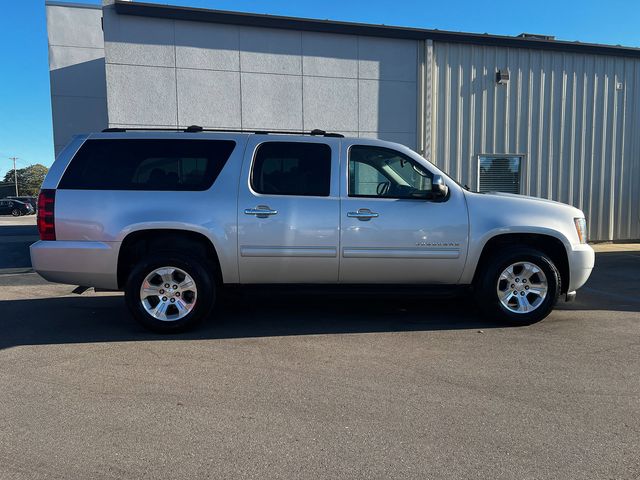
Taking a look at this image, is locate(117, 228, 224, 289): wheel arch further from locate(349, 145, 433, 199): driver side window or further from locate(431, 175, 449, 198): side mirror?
locate(431, 175, 449, 198): side mirror

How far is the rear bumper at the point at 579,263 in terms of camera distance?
17.0ft

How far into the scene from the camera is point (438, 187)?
494 centimetres

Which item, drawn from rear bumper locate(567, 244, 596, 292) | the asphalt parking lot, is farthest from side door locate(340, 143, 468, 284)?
rear bumper locate(567, 244, 596, 292)

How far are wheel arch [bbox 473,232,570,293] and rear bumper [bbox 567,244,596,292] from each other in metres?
0.05

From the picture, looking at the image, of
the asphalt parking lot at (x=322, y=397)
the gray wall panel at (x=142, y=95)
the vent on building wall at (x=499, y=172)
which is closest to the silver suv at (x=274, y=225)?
the asphalt parking lot at (x=322, y=397)

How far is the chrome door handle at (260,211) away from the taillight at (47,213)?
6.23 ft

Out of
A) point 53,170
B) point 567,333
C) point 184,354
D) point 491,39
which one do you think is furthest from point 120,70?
point 567,333

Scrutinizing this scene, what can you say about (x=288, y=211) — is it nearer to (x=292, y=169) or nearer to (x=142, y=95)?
(x=292, y=169)

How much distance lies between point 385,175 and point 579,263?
7.51ft

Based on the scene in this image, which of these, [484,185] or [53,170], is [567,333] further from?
[484,185]

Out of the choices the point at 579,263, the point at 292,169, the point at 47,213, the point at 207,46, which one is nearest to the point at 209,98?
the point at 207,46

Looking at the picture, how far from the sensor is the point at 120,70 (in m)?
9.95

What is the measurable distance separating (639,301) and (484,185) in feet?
19.5

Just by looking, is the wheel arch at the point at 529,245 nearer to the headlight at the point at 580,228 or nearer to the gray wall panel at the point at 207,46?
the headlight at the point at 580,228
